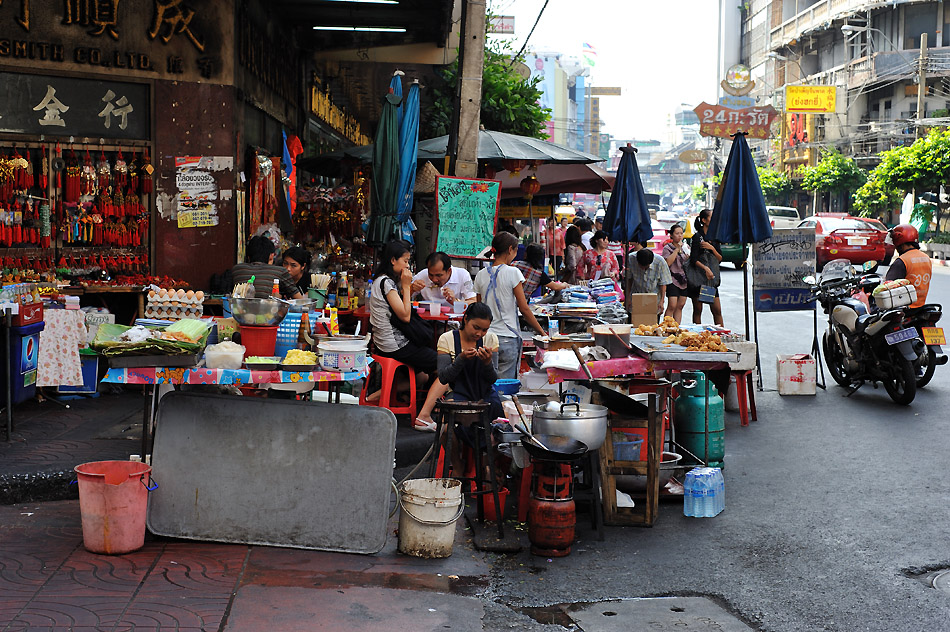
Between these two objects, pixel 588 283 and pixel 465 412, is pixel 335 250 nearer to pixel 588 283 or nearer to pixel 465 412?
pixel 588 283

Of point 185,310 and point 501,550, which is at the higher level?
point 185,310

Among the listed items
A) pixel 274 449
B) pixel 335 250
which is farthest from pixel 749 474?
pixel 335 250

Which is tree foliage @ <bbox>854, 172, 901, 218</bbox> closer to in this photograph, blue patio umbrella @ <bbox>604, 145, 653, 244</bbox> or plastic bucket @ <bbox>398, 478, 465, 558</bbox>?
blue patio umbrella @ <bbox>604, 145, 653, 244</bbox>

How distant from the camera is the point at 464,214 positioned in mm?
9969

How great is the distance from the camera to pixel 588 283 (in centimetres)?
1392

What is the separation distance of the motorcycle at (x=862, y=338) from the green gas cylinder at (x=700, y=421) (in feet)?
10.5

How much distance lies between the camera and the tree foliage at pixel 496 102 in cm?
1955

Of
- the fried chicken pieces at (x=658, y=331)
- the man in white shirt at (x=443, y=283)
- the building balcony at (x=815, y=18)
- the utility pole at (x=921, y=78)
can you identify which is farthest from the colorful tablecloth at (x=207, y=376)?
the building balcony at (x=815, y=18)

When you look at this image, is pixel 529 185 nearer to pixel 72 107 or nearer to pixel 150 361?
pixel 72 107

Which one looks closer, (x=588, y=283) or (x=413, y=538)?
(x=413, y=538)

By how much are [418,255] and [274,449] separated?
12359 millimetres

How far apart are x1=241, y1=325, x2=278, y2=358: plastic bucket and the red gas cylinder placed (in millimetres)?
1893

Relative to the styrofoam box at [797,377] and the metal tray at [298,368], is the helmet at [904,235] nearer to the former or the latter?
the styrofoam box at [797,377]

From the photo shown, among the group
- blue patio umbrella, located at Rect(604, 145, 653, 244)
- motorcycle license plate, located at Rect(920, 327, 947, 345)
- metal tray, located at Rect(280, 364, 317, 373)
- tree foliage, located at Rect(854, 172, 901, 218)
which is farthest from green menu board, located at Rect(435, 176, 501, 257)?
tree foliage, located at Rect(854, 172, 901, 218)
